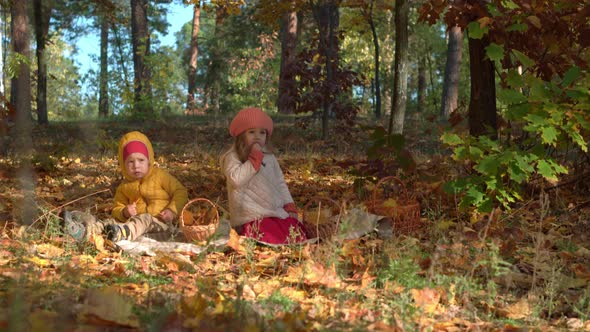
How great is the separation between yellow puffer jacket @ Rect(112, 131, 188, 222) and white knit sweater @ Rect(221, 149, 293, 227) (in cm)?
46

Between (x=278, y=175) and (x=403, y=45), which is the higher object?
(x=403, y=45)

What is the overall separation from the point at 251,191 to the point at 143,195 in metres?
0.89

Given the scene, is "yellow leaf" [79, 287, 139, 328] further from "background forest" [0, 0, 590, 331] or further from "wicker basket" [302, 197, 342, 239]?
"wicker basket" [302, 197, 342, 239]

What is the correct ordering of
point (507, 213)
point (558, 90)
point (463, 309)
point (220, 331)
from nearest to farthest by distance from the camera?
point (220, 331)
point (463, 309)
point (558, 90)
point (507, 213)

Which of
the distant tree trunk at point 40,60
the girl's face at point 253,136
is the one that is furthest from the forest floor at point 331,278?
the distant tree trunk at point 40,60

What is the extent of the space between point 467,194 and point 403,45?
233cm

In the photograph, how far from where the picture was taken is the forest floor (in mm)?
2754

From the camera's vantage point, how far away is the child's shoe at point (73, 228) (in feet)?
15.1

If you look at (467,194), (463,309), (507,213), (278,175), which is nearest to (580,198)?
(507,213)

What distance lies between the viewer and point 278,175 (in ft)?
17.2

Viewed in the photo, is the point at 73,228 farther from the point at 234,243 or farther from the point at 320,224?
the point at 320,224

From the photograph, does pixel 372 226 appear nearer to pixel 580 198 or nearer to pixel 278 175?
pixel 278 175

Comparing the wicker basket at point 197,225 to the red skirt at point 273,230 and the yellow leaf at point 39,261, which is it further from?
the yellow leaf at point 39,261

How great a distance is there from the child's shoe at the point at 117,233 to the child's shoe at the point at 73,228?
212 millimetres
